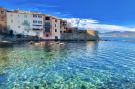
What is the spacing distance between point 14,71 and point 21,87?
9160 mm

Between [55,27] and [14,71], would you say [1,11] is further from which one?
[14,71]

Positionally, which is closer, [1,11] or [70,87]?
[70,87]

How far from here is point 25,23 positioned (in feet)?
437

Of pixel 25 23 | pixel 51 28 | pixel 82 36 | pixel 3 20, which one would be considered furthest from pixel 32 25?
pixel 82 36

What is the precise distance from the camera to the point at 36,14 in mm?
135875

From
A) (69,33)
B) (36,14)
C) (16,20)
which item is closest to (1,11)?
(16,20)

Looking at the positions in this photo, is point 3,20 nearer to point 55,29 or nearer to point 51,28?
point 51,28

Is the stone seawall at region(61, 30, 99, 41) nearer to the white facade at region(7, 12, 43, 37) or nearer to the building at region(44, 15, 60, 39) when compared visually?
the building at region(44, 15, 60, 39)

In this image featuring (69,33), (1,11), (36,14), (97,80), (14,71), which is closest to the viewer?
(97,80)

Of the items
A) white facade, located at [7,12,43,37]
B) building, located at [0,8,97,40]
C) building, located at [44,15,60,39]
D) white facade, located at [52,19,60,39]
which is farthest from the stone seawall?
white facade, located at [7,12,43,37]

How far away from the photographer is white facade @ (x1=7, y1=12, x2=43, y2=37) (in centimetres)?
12925

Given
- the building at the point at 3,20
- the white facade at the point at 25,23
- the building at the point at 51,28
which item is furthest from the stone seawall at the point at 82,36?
the building at the point at 3,20

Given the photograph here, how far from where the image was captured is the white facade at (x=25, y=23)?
129250mm

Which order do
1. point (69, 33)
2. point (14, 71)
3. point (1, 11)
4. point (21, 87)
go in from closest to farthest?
1. point (21, 87)
2. point (14, 71)
3. point (1, 11)
4. point (69, 33)
